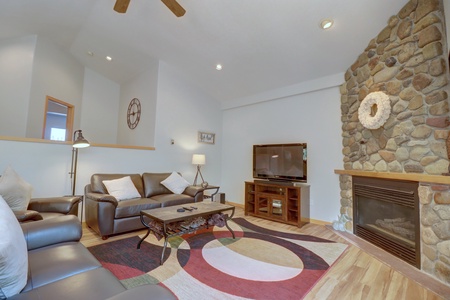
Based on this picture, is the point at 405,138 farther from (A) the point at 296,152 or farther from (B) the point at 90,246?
(B) the point at 90,246

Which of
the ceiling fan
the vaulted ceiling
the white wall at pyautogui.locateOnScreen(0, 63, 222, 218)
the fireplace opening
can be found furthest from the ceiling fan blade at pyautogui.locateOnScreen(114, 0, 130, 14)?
the fireplace opening

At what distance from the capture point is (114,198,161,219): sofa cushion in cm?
292

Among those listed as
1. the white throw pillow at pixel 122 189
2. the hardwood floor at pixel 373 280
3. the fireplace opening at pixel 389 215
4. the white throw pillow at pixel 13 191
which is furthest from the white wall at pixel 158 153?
the fireplace opening at pixel 389 215

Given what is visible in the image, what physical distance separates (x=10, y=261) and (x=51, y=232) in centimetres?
80

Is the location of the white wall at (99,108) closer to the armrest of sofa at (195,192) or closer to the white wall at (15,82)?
the white wall at (15,82)

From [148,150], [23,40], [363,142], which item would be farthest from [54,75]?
[363,142]

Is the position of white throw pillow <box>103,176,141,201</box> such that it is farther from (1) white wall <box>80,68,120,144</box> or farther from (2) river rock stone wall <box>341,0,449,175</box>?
(2) river rock stone wall <box>341,0,449,175</box>

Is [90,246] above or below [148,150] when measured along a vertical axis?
below

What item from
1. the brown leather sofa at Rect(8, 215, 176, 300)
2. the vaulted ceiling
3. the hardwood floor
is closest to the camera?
the brown leather sofa at Rect(8, 215, 176, 300)

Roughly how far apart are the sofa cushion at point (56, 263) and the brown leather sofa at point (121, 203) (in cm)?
130

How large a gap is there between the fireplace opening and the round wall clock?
4.77 meters

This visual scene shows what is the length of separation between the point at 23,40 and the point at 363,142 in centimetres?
650

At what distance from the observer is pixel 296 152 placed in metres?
3.88

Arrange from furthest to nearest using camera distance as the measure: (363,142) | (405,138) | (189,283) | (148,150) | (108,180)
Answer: (148,150)
(108,180)
(363,142)
(405,138)
(189,283)
